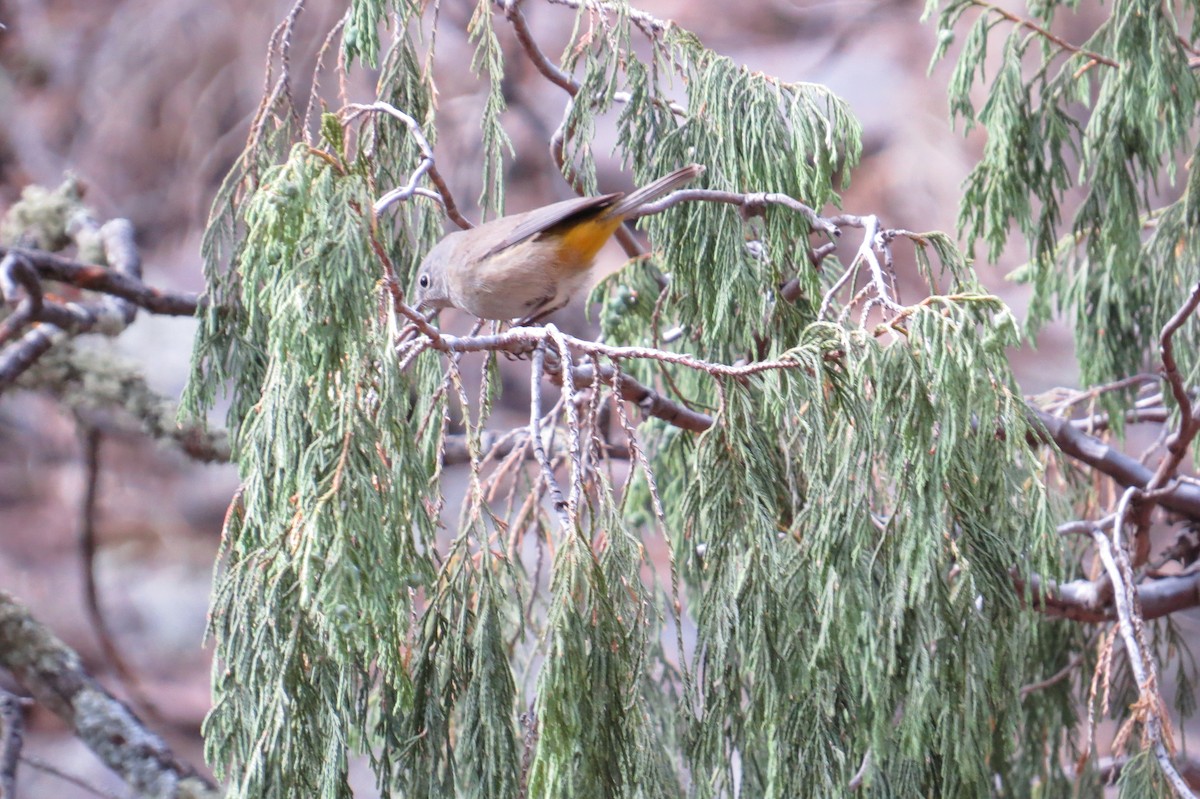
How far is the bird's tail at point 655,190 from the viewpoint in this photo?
1.20 meters

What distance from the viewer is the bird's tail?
1203mm

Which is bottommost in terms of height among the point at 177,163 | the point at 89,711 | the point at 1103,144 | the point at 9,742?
the point at 9,742

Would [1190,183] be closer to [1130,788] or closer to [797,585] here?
[1130,788]

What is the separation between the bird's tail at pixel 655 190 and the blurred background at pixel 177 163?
8.34 ft

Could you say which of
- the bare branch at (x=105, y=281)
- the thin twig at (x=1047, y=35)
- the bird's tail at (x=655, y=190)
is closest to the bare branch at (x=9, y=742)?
the bare branch at (x=105, y=281)

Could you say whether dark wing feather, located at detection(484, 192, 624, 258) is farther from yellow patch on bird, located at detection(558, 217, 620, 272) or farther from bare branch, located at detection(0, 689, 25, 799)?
bare branch, located at detection(0, 689, 25, 799)

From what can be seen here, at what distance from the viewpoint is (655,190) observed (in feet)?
4.00

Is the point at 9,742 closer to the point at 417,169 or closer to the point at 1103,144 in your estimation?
the point at 417,169

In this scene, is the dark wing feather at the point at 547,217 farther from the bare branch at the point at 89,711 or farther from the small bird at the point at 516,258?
the bare branch at the point at 89,711

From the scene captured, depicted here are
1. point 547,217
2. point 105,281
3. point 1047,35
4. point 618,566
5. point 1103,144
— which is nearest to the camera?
point 618,566

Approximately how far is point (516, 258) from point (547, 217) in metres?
0.11

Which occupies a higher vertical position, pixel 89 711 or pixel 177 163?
pixel 177 163

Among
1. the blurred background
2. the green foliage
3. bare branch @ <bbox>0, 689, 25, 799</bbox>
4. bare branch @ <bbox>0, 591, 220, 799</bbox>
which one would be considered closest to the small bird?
the green foliage

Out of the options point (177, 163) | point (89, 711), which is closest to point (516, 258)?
point (89, 711)
